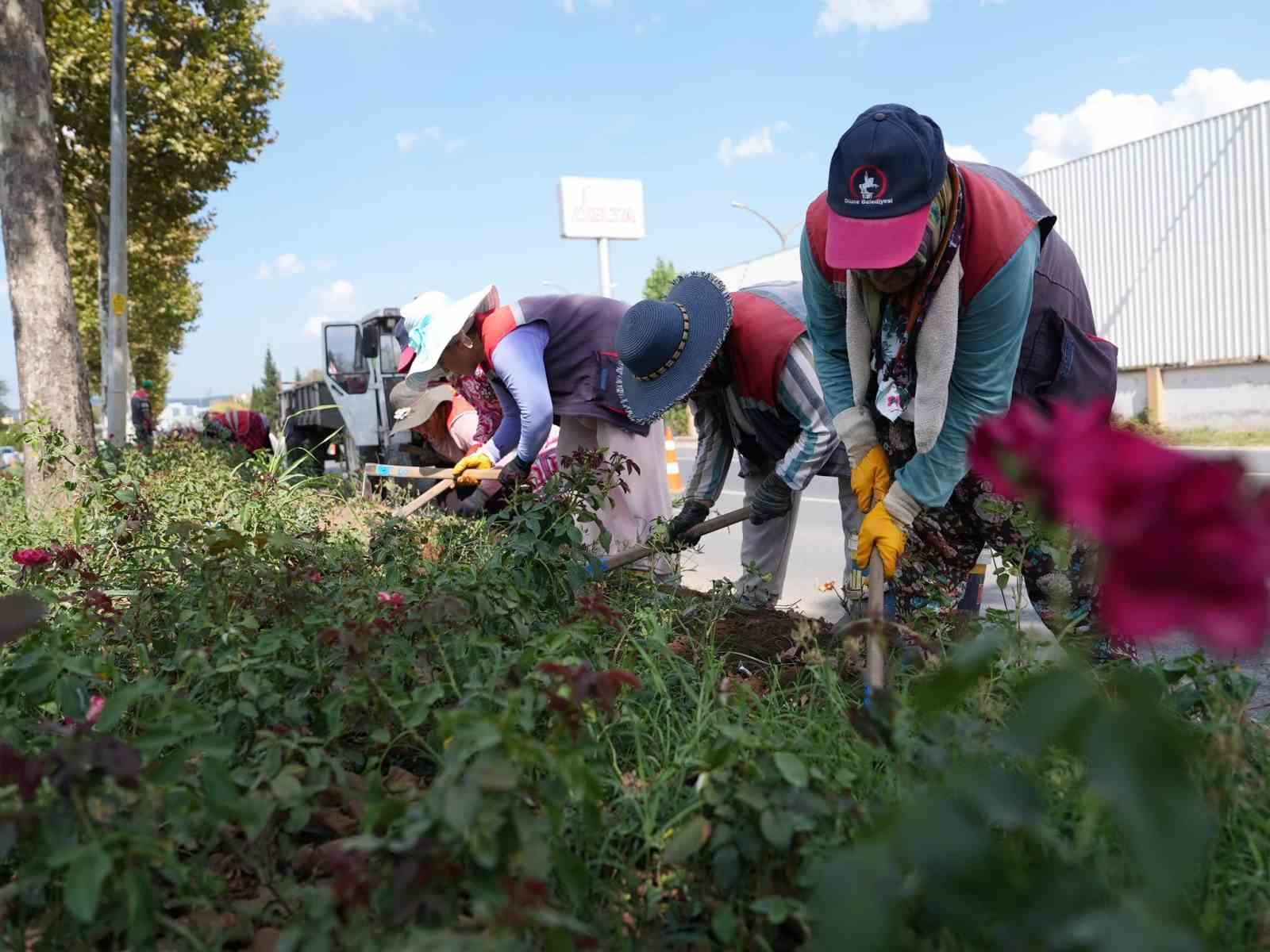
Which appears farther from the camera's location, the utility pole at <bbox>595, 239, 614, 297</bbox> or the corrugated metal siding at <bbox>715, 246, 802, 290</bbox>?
the utility pole at <bbox>595, 239, 614, 297</bbox>

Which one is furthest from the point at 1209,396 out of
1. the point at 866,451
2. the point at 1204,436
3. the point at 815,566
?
the point at 866,451

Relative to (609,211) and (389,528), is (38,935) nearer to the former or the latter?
(389,528)

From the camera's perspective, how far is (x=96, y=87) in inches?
526

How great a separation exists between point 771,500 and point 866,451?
0.48 metres

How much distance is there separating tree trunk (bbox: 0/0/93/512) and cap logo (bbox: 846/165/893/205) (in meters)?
5.36

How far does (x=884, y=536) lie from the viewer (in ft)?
7.98

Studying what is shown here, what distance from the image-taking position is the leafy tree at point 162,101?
1305cm

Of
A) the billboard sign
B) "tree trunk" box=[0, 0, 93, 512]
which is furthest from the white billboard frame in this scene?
"tree trunk" box=[0, 0, 93, 512]

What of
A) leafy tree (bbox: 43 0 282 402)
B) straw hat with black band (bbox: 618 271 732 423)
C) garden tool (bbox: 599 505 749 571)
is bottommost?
garden tool (bbox: 599 505 749 571)

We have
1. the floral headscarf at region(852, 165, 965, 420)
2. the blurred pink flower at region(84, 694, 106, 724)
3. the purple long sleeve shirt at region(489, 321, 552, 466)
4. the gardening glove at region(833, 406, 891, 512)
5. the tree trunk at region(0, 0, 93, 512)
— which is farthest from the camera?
the tree trunk at region(0, 0, 93, 512)

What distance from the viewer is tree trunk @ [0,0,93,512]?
6078mm

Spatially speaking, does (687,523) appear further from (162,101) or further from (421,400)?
(162,101)

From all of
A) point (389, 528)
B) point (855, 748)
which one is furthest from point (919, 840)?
point (389, 528)

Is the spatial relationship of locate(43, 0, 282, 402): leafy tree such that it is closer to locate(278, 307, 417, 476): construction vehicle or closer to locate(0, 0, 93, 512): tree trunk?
locate(278, 307, 417, 476): construction vehicle
